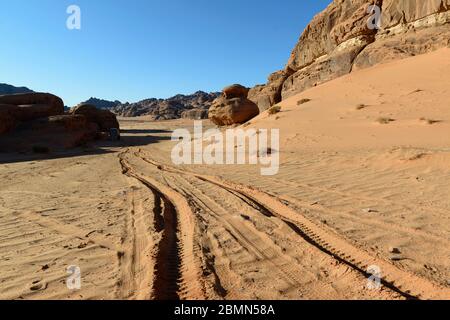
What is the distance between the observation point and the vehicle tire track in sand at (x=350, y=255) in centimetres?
257

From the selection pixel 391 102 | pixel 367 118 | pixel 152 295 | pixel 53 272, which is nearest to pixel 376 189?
pixel 152 295

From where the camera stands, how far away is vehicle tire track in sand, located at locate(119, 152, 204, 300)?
269cm

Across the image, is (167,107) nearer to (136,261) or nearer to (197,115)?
(197,115)

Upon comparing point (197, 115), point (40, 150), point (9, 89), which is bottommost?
point (40, 150)

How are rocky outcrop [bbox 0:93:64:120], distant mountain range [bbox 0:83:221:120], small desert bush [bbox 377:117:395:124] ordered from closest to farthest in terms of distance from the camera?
small desert bush [bbox 377:117:395:124]
rocky outcrop [bbox 0:93:64:120]
distant mountain range [bbox 0:83:221:120]

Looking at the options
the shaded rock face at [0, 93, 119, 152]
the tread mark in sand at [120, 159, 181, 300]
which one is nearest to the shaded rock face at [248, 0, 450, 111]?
the shaded rock face at [0, 93, 119, 152]

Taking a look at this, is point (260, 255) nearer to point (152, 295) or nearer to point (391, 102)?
point (152, 295)

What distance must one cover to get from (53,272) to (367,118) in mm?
11870

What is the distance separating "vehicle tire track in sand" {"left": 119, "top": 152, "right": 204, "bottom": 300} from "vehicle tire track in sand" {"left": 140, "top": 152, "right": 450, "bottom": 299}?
1246mm

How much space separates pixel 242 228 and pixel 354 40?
70.5ft

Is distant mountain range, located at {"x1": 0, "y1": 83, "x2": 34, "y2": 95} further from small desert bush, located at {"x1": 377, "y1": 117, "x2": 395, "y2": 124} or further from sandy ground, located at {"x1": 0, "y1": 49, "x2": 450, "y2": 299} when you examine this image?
small desert bush, located at {"x1": 377, "y1": 117, "x2": 395, "y2": 124}

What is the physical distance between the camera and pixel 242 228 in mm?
4184

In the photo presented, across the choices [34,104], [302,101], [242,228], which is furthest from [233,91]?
[242,228]

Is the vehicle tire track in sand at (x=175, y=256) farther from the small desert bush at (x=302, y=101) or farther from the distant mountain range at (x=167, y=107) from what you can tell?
the distant mountain range at (x=167, y=107)
